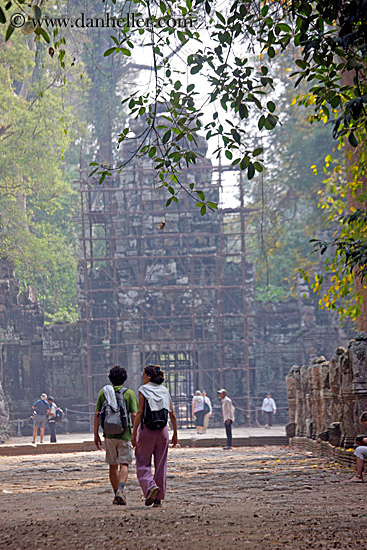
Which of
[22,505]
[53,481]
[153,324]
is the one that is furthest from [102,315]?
[22,505]

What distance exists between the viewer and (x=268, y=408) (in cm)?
2280

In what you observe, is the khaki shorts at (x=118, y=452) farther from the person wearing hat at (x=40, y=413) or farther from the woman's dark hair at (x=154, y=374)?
the person wearing hat at (x=40, y=413)

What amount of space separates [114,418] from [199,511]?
1.02m

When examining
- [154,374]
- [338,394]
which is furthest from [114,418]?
[338,394]

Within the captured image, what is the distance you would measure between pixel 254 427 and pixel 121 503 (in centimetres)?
1763

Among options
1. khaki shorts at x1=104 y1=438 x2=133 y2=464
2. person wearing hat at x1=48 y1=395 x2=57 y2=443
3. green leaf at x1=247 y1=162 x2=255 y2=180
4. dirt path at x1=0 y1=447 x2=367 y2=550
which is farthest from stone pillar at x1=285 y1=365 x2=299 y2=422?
green leaf at x1=247 y1=162 x2=255 y2=180

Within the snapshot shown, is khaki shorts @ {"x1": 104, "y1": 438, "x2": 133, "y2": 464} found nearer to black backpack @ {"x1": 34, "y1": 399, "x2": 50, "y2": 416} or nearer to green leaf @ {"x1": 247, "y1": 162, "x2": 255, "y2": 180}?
green leaf @ {"x1": 247, "y1": 162, "x2": 255, "y2": 180}

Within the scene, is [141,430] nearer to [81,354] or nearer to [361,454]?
[361,454]

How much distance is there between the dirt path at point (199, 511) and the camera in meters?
4.73

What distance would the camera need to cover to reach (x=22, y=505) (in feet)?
23.4

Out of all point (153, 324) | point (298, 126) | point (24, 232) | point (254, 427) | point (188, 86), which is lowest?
point (254, 427)

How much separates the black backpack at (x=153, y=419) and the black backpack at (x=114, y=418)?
0.69 ft

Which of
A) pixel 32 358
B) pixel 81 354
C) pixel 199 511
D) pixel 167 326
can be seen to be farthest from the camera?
pixel 167 326

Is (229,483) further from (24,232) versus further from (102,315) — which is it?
(24,232)
